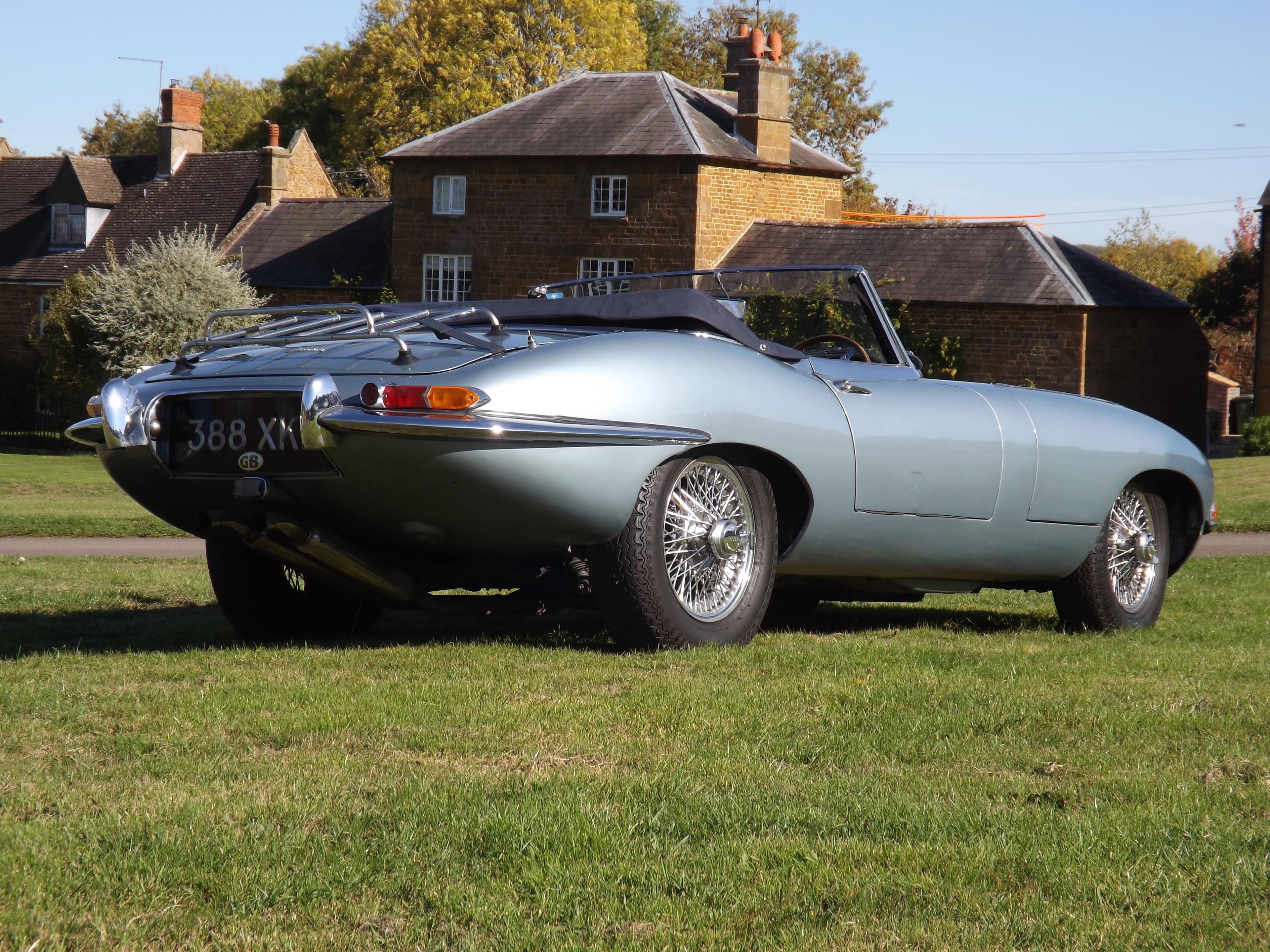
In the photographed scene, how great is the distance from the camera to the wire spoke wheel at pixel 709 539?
5418mm

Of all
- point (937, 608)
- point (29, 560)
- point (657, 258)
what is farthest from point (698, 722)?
point (657, 258)

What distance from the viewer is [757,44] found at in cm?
3791

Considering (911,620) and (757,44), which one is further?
(757,44)

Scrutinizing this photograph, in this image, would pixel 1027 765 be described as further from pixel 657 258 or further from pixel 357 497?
pixel 657 258

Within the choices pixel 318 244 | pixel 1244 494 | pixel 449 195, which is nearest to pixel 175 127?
pixel 318 244

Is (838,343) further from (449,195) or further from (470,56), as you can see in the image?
(470,56)

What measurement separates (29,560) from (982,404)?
335 inches

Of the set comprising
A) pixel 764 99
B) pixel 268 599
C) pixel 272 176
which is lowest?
pixel 268 599

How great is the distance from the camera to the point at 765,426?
18.1ft

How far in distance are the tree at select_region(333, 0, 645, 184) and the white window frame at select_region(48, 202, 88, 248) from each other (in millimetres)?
12251

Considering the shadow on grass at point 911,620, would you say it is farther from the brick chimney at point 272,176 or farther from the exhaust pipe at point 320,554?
the brick chimney at point 272,176

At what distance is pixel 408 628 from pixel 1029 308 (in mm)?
28012

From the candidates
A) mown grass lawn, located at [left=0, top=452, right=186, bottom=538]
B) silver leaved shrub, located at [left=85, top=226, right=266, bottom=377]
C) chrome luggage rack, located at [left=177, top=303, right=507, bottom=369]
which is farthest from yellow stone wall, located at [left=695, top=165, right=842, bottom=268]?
chrome luggage rack, located at [left=177, top=303, right=507, bottom=369]

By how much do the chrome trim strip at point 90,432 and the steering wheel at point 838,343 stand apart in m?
2.88
